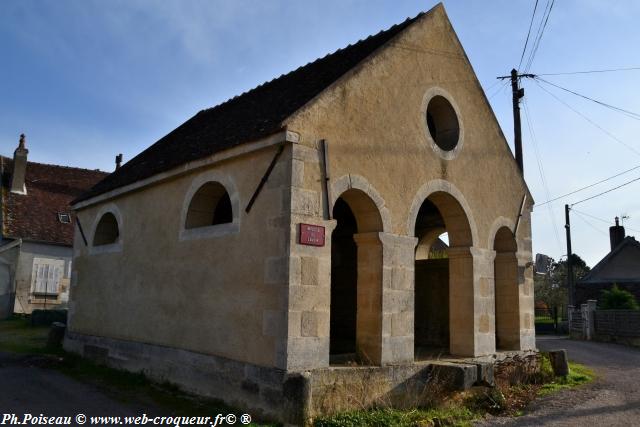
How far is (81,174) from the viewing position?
27.8 m

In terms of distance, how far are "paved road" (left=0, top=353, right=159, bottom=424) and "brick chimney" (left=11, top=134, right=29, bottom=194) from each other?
1474 cm

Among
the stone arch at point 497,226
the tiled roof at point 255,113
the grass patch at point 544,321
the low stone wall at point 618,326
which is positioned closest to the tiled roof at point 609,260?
the grass patch at point 544,321

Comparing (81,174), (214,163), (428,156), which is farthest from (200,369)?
(81,174)

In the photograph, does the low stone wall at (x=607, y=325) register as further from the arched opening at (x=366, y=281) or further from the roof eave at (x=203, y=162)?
the roof eave at (x=203, y=162)

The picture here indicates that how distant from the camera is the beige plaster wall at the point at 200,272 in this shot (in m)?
7.02

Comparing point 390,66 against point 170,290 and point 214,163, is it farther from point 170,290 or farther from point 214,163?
point 170,290


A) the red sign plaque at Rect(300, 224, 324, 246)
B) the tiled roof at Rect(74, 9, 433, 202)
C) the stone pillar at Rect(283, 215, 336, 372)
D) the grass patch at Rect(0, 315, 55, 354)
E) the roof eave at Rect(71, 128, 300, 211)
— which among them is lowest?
the grass patch at Rect(0, 315, 55, 354)

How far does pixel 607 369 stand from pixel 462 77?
743cm

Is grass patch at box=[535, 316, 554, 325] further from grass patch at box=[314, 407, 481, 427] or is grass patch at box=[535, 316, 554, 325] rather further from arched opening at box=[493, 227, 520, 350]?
grass patch at box=[314, 407, 481, 427]

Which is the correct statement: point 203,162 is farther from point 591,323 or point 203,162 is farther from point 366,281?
point 591,323

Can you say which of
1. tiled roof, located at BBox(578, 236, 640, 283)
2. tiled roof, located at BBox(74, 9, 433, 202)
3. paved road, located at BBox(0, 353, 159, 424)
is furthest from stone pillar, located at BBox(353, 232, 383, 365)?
tiled roof, located at BBox(578, 236, 640, 283)

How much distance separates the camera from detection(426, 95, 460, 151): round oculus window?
9.93m

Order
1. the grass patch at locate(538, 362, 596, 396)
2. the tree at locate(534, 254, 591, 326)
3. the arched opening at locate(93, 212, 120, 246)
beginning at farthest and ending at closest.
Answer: the tree at locate(534, 254, 591, 326), the arched opening at locate(93, 212, 120, 246), the grass patch at locate(538, 362, 596, 396)

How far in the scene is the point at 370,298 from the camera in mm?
7965
